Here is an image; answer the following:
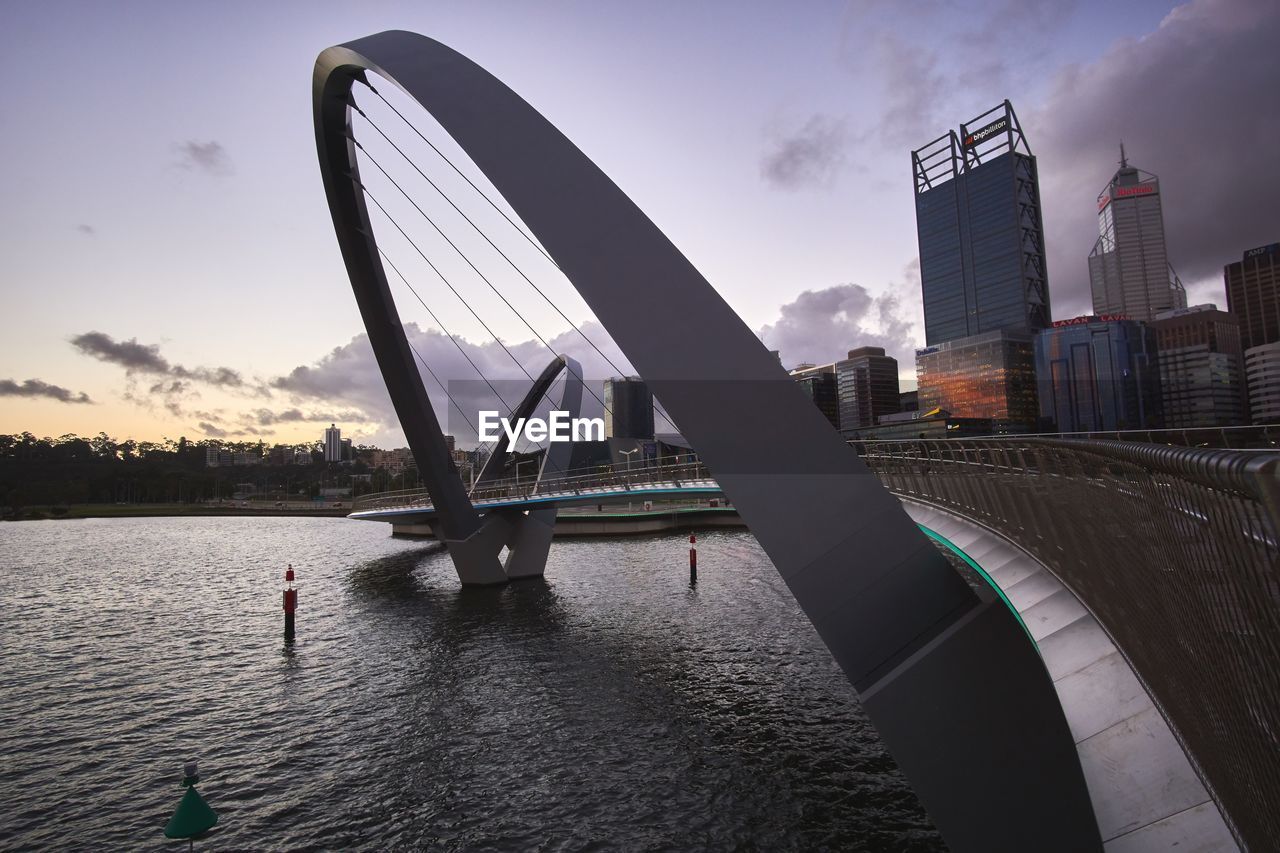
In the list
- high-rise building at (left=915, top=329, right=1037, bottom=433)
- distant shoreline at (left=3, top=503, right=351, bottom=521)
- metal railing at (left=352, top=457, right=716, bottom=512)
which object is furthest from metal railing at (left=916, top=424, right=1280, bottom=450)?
distant shoreline at (left=3, top=503, right=351, bottom=521)

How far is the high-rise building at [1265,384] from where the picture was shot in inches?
4702

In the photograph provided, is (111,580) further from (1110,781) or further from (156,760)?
(1110,781)

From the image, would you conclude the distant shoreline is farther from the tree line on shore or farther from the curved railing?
the curved railing

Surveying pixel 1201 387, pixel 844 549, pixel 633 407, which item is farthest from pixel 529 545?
pixel 1201 387

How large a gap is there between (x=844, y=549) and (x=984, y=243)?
174 metres

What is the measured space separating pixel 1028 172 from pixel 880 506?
602 feet

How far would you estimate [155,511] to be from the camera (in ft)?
429

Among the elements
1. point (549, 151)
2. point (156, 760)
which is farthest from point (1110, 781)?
point (156, 760)

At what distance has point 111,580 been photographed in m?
33.9

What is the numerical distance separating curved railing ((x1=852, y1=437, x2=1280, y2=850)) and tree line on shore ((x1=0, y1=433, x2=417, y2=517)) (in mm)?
124158

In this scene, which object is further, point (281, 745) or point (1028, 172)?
point (1028, 172)

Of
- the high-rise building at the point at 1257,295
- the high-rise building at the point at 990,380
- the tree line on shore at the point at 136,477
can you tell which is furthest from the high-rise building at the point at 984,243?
the tree line on shore at the point at 136,477

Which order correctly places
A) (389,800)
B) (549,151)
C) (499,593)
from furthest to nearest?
(499,593) < (389,800) < (549,151)

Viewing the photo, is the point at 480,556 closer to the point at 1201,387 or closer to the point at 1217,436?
the point at 1217,436
